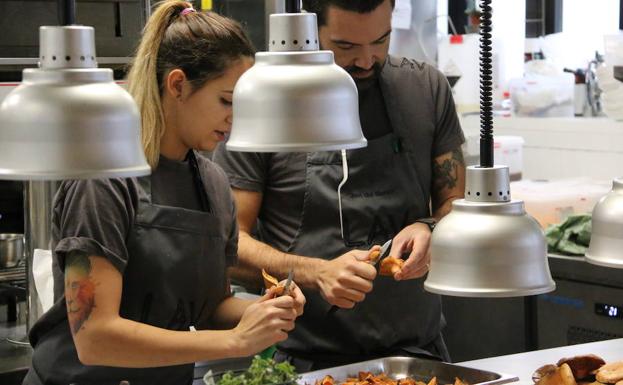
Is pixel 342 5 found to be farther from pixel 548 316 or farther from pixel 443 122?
pixel 548 316

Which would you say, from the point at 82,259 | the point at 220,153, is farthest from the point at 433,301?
the point at 82,259

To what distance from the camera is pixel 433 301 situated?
322 cm

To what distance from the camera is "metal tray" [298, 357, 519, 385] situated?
2.66m

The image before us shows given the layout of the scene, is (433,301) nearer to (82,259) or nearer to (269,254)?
(269,254)

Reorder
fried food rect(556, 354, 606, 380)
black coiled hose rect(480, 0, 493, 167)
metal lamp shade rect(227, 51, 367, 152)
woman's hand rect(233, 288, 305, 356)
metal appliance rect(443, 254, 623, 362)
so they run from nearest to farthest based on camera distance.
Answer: metal lamp shade rect(227, 51, 367, 152), black coiled hose rect(480, 0, 493, 167), woman's hand rect(233, 288, 305, 356), fried food rect(556, 354, 606, 380), metal appliance rect(443, 254, 623, 362)

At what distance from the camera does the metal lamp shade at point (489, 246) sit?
193 cm

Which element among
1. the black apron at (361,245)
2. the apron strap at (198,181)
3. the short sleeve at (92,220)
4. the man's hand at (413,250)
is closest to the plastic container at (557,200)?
the black apron at (361,245)

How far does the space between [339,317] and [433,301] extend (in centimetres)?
31

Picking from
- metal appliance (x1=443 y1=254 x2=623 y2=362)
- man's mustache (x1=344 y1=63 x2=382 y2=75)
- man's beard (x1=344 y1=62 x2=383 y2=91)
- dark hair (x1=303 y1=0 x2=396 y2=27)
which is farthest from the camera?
metal appliance (x1=443 y1=254 x2=623 y2=362)

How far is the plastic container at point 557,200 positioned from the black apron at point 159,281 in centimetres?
258

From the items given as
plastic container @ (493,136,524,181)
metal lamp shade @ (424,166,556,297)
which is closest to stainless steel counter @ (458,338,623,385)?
metal lamp shade @ (424,166,556,297)

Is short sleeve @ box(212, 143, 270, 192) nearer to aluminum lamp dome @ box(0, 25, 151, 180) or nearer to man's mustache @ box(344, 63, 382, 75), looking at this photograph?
man's mustache @ box(344, 63, 382, 75)

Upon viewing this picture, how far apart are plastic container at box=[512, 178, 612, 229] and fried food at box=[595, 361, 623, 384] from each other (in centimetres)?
236

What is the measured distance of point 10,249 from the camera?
13.3 ft
